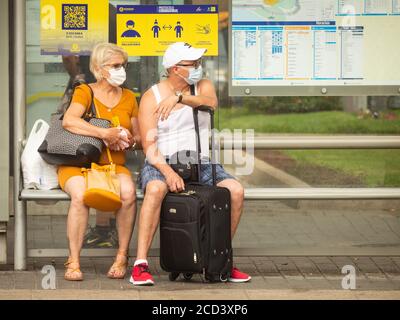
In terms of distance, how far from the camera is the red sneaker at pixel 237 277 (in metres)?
7.32

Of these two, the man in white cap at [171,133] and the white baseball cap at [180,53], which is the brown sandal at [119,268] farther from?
the white baseball cap at [180,53]

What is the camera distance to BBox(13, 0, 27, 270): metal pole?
7523 millimetres

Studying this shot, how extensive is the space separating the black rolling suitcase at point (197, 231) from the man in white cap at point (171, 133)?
102 mm

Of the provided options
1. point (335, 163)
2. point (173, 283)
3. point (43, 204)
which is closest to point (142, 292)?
point (173, 283)

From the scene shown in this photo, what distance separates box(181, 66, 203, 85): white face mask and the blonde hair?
1.46ft

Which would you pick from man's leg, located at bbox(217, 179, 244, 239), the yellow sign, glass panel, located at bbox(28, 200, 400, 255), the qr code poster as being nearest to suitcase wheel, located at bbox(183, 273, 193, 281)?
man's leg, located at bbox(217, 179, 244, 239)

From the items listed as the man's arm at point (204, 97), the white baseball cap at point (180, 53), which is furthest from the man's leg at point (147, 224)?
the white baseball cap at point (180, 53)

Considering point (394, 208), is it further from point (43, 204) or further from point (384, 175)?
point (43, 204)

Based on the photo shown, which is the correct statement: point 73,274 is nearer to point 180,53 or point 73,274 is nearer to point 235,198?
point 235,198

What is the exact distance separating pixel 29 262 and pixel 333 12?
8.84ft

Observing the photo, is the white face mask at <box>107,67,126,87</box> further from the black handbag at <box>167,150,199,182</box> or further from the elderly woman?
the black handbag at <box>167,150,199,182</box>

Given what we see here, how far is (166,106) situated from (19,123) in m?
1.08

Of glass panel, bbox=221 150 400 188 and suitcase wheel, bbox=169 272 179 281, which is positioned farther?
glass panel, bbox=221 150 400 188

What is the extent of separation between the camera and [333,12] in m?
7.77
